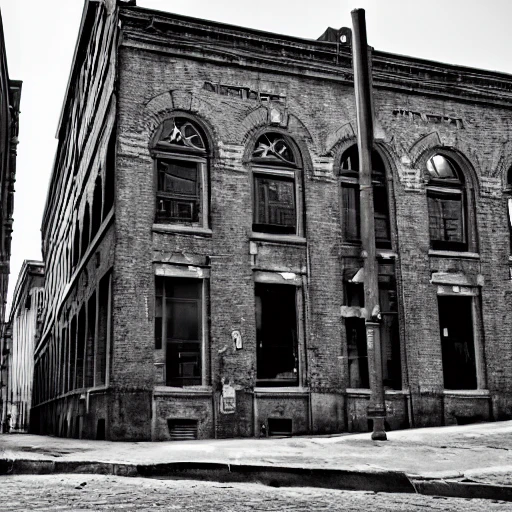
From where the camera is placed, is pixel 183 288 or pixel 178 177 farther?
pixel 178 177

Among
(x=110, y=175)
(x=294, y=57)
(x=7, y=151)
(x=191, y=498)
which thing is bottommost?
(x=191, y=498)

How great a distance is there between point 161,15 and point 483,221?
9515mm

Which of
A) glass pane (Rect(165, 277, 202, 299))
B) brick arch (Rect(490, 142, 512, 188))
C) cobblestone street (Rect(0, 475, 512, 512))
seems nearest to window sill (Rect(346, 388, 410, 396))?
glass pane (Rect(165, 277, 202, 299))

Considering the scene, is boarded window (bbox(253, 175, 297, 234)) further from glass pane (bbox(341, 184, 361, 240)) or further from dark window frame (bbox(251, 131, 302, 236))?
glass pane (bbox(341, 184, 361, 240))

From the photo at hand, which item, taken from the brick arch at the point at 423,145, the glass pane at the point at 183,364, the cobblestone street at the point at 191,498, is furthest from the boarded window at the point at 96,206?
the cobblestone street at the point at 191,498

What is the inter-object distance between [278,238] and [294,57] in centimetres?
466

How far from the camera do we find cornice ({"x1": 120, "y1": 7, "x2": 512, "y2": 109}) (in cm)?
1686

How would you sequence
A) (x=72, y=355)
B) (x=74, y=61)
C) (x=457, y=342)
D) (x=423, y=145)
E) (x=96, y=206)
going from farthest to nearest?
(x=74, y=61) → (x=72, y=355) → (x=96, y=206) → (x=423, y=145) → (x=457, y=342)

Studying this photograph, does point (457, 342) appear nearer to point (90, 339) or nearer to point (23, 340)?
point (90, 339)

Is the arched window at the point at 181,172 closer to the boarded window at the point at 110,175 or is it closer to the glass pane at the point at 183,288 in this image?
the boarded window at the point at 110,175

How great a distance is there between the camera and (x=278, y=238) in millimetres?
17109

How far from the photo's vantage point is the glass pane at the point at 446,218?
1880 cm

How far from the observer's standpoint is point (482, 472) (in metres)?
9.22

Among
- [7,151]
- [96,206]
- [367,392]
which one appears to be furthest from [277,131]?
[7,151]
